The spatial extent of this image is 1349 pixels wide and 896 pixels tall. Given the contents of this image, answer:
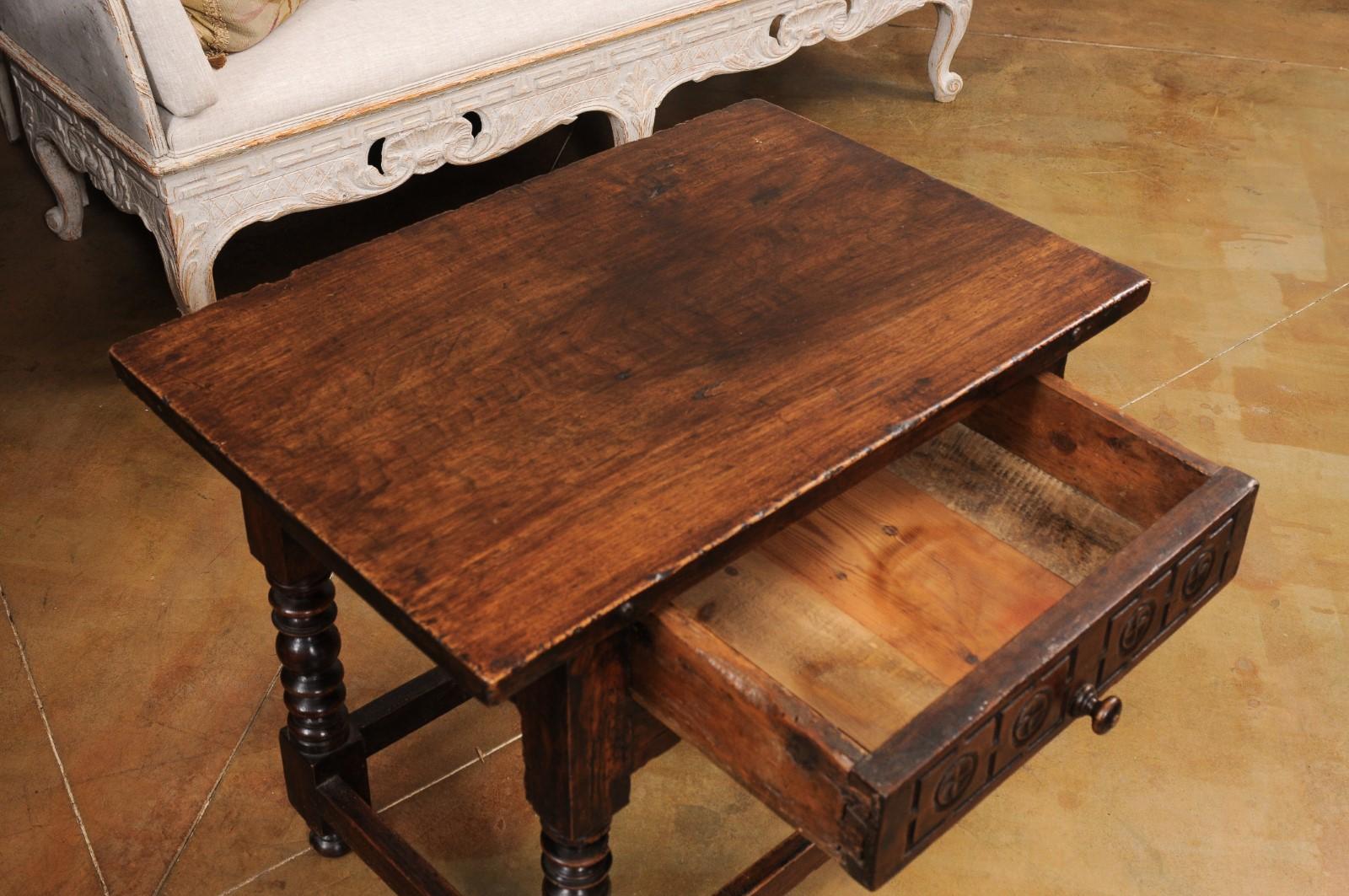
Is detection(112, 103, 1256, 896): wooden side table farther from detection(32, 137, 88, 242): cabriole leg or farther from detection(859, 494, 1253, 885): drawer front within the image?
detection(32, 137, 88, 242): cabriole leg

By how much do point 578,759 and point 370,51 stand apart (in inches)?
49.2

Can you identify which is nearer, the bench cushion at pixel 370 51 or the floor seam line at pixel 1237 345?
the bench cushion at pixel 370 51

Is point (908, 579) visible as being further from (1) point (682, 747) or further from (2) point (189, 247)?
(2) point (189, 247)

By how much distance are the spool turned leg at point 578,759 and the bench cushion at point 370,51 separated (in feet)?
3.69

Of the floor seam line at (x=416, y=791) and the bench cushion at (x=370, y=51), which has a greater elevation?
the bench cushion at (x=370, y=51)

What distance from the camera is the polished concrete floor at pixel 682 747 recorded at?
4.85 feet

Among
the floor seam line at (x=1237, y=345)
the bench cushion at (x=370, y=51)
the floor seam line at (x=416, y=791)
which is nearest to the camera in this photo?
the floor seam line at (x=416, y=791)

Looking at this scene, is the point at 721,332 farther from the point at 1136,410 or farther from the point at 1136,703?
the point at 1136,410

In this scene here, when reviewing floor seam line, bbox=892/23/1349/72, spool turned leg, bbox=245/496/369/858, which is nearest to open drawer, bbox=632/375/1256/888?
spool turned leg, bbox=245/496/369/858

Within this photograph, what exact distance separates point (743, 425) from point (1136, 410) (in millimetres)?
1169

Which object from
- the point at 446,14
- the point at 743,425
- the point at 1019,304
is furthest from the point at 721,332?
the point at 446,14

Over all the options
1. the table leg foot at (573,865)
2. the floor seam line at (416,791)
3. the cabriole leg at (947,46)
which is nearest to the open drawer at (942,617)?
the table leg foot at (573,865)

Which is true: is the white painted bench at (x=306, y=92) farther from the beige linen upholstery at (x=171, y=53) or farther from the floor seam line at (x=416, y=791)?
the floor seam line at (x=416, y=791)

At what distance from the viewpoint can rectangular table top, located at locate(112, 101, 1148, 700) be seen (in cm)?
98
